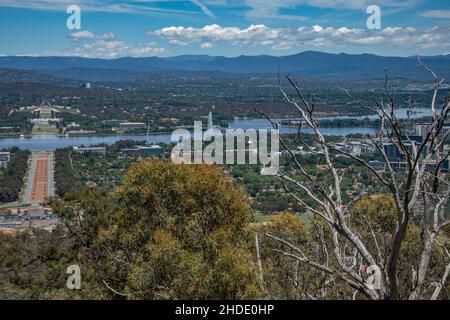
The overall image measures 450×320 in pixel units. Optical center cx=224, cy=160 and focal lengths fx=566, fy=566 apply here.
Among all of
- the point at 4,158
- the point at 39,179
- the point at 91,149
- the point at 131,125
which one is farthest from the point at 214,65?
the point at 39,179

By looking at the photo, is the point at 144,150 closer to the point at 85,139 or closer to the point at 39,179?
the point at 39,179

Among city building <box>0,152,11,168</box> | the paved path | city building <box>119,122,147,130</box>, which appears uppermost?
city building <box>119,122,147,130</box>

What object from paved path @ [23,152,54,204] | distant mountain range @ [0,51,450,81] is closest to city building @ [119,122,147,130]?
paved path @ [23,152,54,204]

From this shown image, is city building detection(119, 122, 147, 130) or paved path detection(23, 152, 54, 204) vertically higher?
city building detection(119, 122, 147, 130)

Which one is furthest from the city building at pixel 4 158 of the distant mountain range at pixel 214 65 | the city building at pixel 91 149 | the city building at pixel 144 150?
the distant mountain range at pixel 214 65

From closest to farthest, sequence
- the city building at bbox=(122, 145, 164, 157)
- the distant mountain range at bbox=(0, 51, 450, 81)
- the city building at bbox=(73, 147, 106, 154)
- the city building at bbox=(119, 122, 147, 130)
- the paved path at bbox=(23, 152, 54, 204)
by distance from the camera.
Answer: the paved path at bbox=(23, 152, 54, 204), the city building at bbox=(122, 145, 164, 157), the city building at bbox=(73, 147, 106, 154), the city building at bbox=(119, 122, 147, 130), the distant mountain range at bbox=(0, 51, 450, 81)

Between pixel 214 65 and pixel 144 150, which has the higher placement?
pixel 214 65

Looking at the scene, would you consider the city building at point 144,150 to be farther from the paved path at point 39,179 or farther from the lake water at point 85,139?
the paved path at point 39,179

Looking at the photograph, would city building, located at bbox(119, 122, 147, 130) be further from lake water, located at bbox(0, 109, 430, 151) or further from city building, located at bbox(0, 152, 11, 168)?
city building, located at bbox(0, 152, 11, 168)
